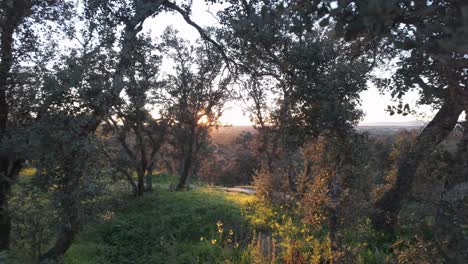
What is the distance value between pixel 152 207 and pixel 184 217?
9.29ft

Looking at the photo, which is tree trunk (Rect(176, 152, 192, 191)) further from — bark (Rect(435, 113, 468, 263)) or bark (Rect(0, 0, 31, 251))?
bark (Rect(435, 113, 468, 263))

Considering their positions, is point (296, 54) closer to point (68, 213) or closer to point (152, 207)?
point (68, 213)

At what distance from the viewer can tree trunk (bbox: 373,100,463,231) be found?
8.69 meters

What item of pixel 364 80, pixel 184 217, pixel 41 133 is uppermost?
pixel 364 80

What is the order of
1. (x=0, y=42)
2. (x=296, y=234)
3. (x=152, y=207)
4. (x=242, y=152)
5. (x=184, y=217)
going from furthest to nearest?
(x=242, y=152) < (x=152, y=207) < (x=184, y=217) < (x=296, y=234) < (x=0, y=42)

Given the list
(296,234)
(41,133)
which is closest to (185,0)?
(41,133)

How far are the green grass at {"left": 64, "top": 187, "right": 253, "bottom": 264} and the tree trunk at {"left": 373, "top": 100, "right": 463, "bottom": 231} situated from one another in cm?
419

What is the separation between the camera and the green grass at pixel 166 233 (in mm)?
10375

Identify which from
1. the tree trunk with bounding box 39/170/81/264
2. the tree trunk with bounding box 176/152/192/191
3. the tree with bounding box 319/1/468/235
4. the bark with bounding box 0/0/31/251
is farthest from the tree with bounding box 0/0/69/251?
the tree trunk with bounding box 176/152/192/191

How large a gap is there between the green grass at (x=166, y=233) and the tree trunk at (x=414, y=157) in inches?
165

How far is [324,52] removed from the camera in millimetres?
5316

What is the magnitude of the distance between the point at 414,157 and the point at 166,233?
8090mm

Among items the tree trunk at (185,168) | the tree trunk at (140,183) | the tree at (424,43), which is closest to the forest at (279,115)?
the tree at (424,43)

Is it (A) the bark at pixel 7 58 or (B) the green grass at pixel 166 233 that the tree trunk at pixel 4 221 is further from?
(B) the green grass at pixel 166 233
